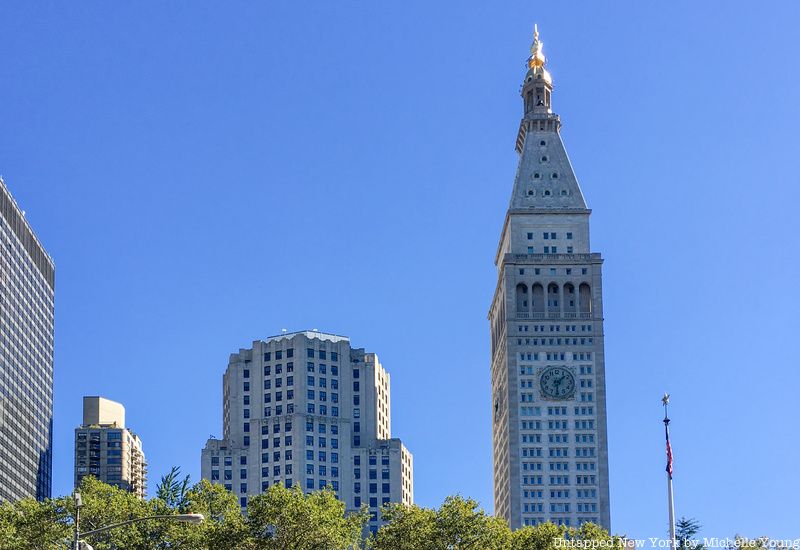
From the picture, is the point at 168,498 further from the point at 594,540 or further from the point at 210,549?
the point at 594,540

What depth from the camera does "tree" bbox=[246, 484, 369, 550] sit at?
13450cm

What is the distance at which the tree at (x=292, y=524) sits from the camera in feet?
441

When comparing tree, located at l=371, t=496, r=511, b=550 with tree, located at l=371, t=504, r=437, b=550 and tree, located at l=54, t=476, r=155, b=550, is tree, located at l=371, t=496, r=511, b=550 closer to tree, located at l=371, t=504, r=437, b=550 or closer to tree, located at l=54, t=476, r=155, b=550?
tree, located at l=371, t=504, r=437, b=550

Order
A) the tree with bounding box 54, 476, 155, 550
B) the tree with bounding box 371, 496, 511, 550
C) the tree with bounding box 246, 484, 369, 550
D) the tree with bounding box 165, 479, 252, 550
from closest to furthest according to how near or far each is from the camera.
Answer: the tree with bounding box 54, 476, 155, 550
the tree with bounding box 246, 484, 369, 550
the tree with bounding box 165, 479, 252, 550
the tree with bounding box 371, 496, 511, 550

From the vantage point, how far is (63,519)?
457 feet

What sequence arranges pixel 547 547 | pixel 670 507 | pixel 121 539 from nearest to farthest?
pixel 670 507 → pixel 121 539 → pixel 547 547

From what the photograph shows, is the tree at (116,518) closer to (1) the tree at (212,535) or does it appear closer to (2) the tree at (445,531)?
(1) the tree at (212,535)

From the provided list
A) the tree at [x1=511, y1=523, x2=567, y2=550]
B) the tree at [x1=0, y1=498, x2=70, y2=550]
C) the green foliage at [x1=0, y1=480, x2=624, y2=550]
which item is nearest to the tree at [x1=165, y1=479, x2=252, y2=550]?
the green foliage at [x1=0, y1=480, x2=624, y2=550]

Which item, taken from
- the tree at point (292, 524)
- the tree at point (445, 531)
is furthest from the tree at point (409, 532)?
the tree at point (292, 524)

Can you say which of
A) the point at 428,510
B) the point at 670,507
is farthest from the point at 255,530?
the point at 670,507

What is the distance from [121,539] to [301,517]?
1473 centimetres

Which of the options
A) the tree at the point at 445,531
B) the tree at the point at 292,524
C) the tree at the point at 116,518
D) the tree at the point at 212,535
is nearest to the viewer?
the tree at the point at 116,518

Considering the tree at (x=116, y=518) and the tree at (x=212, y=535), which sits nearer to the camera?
the tree at (x=116, y=518)

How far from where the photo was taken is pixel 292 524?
5305 inches
